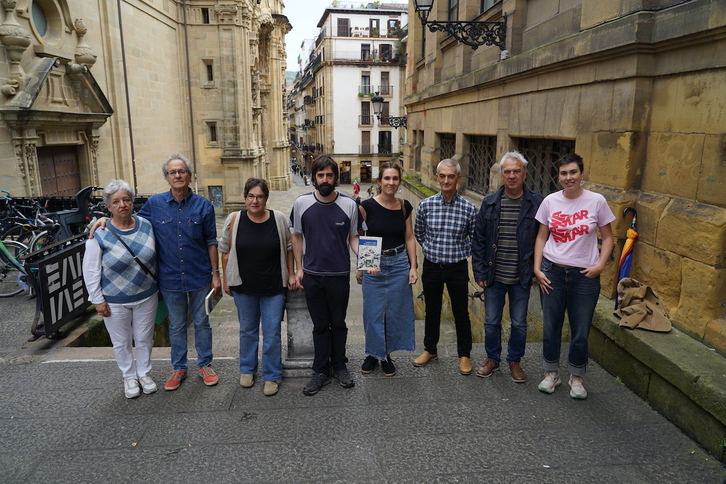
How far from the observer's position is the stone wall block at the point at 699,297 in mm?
3494

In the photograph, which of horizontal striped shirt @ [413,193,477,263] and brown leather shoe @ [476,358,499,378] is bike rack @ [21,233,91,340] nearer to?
horizontal striped shirt @ [413,193,477,263]

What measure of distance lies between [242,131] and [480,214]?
20954 mm

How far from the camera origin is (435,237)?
4.09 meters

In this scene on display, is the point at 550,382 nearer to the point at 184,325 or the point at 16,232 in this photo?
the point at 184,325

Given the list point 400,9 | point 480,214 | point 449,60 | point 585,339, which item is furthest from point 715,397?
point 400,9

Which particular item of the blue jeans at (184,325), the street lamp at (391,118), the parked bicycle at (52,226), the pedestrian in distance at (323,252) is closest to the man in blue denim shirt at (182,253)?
the blue jeans at (184,325)

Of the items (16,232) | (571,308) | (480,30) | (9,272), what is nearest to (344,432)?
(571,308)

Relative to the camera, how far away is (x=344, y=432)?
11.2 ft

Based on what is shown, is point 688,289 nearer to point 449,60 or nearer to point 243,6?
point 449,60

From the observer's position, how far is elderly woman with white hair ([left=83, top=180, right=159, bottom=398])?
368 cm

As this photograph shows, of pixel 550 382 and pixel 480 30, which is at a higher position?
pixel 480 30

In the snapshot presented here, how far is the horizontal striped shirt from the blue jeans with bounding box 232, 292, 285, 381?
4.30 feet

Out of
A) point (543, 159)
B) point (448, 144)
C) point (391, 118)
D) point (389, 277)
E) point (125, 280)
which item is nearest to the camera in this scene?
point (125, 280)

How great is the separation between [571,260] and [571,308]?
1.29 ft
